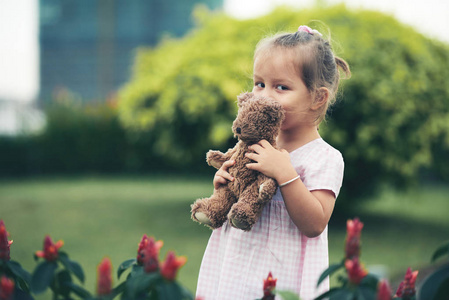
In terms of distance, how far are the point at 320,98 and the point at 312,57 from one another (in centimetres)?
15

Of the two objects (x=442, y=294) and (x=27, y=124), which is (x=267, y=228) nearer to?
(x=442, y=294)

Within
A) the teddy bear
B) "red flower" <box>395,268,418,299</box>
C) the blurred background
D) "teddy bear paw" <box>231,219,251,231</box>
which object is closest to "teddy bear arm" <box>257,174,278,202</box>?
the teddy bear

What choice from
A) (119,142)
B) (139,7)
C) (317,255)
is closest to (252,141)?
(317,255)

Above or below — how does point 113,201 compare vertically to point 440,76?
below

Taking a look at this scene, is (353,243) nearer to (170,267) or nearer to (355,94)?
(170,267)

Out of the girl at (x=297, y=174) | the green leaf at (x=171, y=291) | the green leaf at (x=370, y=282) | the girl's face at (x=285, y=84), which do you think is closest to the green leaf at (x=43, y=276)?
the green leaf at (x=171, y=291)

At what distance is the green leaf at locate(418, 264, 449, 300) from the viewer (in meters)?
1.13

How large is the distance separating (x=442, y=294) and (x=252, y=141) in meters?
0.75

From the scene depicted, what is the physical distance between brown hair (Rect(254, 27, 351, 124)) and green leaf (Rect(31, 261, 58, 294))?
1.02m

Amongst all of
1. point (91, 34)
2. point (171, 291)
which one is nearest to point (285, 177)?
point (171, 291)

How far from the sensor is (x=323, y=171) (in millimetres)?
1614

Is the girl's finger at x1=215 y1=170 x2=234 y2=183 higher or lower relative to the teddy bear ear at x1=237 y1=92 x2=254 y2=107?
lower

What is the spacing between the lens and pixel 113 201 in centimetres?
982

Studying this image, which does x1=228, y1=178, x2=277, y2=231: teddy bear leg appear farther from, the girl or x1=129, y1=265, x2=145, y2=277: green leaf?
x1=129, y1=265, x2=145, y2=277: green leaf
